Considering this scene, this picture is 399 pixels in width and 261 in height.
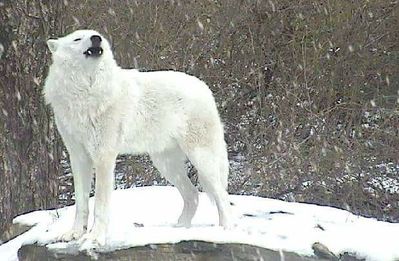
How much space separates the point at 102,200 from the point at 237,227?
1.31 metres

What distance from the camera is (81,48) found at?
17.3 ft

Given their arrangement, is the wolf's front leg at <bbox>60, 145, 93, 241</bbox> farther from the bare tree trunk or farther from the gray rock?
the bare tree trunk

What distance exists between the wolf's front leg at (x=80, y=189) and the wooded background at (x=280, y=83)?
380 centimetres

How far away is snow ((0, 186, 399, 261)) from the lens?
552cm

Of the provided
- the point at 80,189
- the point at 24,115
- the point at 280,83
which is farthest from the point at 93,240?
the point at 280,83

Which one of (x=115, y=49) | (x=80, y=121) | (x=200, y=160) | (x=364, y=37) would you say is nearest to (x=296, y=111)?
(x=364, y=37)

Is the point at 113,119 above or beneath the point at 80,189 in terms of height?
above

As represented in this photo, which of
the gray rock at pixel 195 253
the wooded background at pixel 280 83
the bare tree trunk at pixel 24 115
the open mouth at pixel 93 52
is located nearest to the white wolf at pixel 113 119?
the open mouth at pixel 93 52

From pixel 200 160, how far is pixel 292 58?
18.1 feet

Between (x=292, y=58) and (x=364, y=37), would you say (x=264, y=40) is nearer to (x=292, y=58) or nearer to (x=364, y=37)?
(x=292, y=58)

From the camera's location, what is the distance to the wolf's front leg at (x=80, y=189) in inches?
220

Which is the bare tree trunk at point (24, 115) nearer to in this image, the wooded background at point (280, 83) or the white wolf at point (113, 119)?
the wooded background at point (280, 83)

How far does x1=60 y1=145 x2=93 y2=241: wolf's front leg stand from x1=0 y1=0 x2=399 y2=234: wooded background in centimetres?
380

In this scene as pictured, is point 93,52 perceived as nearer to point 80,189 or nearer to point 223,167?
point 80,189
